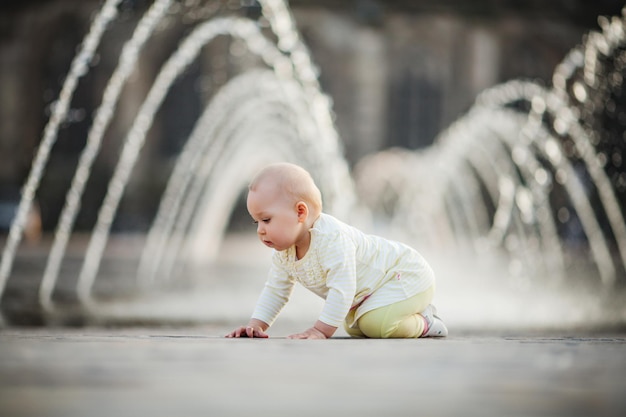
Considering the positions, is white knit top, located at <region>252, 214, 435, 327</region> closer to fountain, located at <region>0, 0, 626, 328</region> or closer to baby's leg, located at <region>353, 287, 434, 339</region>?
baby's leg, located at <region>353, 287, 434, 339</region>

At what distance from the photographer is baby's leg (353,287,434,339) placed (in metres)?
3.61

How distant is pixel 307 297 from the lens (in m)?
8.63

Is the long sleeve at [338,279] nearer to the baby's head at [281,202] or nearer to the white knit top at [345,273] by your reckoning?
the white knit top at [345,273]

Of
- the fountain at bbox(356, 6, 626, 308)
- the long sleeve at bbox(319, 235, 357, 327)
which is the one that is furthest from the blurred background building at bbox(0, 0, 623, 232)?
the long sleeve at bbox(319, 235, 357, 327)

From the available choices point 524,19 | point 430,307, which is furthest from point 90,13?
point 430,307

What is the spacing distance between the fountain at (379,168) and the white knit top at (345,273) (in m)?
3.16

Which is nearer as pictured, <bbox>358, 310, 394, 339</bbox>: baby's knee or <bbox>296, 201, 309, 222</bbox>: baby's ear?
<bbox>296, 201, 309, 222</bbox>: baby's ear

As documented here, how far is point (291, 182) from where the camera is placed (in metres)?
3.42

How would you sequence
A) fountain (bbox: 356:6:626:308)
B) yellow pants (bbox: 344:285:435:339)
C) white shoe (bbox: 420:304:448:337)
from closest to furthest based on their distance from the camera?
yellow pants (bbox: 344:285:435:339) → white shoe (bbox: 420:304:448:337) → fountain (bbox: 356:6:626:308)

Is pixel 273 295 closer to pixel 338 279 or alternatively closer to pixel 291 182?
pixel 338 279

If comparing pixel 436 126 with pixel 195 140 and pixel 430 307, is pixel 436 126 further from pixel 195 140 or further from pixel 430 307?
pixel 430 307

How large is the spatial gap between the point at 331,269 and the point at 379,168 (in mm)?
31844

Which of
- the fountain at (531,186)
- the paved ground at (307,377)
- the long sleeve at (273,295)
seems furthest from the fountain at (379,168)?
the paved ground at (307,377)

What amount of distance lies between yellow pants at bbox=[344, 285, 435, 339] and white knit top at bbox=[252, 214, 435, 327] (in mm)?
22
